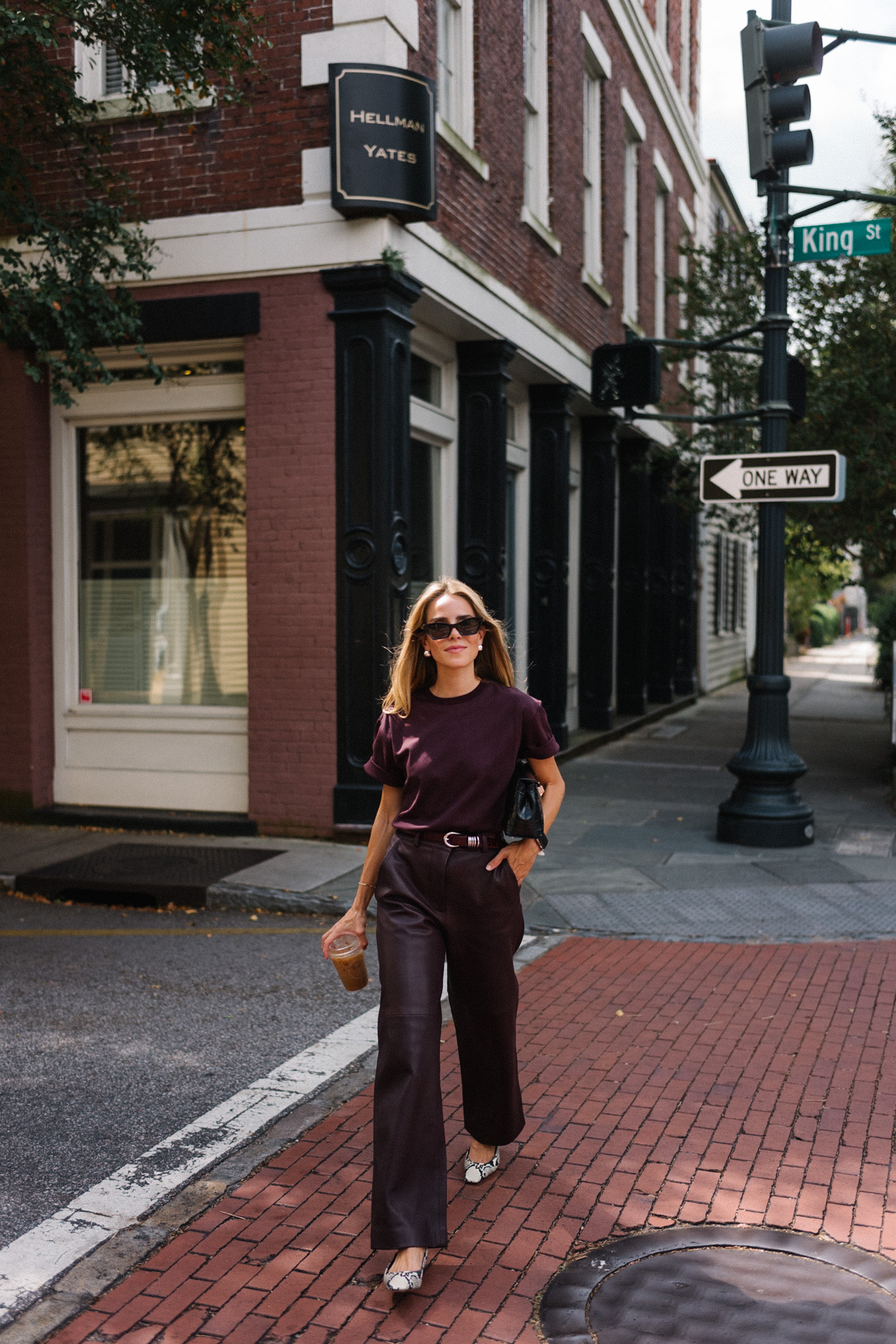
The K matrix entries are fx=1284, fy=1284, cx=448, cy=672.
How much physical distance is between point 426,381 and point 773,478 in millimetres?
3542

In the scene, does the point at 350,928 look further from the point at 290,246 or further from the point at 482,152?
the point at 482,152

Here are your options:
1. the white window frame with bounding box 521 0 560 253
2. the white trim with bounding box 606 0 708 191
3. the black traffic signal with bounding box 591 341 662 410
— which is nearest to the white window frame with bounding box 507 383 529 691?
the black traffic signal with bounding box 591 341 662 410

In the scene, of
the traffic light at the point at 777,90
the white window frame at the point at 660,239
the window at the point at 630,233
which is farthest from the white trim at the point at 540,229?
the white window frame at the point at 660,239

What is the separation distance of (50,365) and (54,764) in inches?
144

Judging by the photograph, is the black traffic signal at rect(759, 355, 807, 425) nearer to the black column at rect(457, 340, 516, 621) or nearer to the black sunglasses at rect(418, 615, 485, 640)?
the black column at rect(457, 340, 516, 621)

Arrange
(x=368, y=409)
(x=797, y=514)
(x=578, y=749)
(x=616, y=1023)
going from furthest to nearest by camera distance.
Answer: (x=578, y=749) < (x=797, y=514) < (x=368, y=409) < (x=616, y=1023)

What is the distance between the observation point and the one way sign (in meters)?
8.52

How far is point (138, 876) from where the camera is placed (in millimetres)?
8070

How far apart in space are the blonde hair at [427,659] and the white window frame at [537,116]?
9670 mm

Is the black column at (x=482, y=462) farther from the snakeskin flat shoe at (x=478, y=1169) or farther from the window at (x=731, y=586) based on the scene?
the window at (x=731, y=586)

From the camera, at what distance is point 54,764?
33.6ft

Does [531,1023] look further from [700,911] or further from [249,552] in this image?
[249,552]

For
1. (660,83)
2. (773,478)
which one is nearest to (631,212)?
(660,83)

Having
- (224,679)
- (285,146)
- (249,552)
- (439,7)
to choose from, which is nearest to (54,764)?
(224,679)
